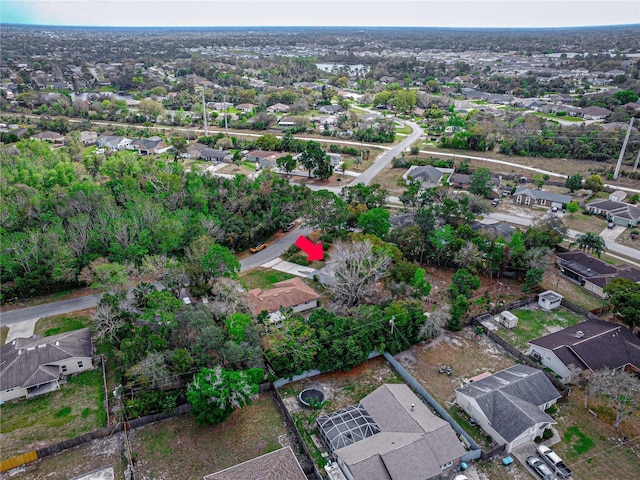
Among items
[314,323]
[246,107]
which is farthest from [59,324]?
[246,107]

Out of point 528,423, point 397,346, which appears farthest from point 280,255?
point 528,423

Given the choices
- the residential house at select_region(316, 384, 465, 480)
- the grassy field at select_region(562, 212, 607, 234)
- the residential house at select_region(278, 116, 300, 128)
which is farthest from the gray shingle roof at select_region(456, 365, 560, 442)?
the residential house at select_region(278, 116, 300, 128)

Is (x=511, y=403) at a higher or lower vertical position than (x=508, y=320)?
higher

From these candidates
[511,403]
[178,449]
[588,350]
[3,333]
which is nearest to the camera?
[178,449]

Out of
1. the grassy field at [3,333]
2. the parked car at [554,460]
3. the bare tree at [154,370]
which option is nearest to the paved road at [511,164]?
the parked car at [554,460]

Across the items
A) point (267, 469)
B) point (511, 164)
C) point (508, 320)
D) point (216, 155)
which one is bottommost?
point (511, 164)

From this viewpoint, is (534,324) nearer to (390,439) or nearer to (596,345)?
(596,345)

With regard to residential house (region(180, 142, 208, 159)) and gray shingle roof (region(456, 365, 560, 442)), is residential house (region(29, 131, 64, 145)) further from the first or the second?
gray shingle roof (region(456, 365, 560, 442))
